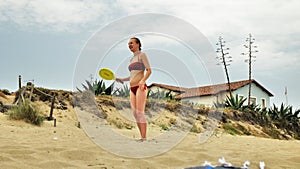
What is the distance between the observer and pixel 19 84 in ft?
31.4

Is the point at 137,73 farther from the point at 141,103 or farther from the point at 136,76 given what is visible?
the point at 141,103

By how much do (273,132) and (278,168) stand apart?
12.2m

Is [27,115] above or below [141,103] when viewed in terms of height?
below

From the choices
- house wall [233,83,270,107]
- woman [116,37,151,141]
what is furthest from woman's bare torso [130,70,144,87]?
house wall [233,83,270,107]

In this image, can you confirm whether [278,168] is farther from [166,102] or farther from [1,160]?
[166,102]

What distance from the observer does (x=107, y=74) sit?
4.27m

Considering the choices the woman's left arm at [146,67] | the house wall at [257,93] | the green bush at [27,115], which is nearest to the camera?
the woman's left arm at [146,67]

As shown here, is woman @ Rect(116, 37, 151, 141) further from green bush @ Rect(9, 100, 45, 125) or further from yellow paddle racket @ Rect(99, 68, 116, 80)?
green bush @ Rect(9, 100, 45, 125)

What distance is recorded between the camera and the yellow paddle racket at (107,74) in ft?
13.8

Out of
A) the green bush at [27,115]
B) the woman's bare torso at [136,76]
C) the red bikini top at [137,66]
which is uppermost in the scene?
the red bikini top at [137,66]

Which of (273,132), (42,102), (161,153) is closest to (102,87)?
(42,102)

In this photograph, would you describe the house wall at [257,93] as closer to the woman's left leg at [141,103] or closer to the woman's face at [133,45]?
the woman's left leg at [141,103]

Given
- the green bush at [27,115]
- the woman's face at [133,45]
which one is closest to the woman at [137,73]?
the woman's face at [133,45]

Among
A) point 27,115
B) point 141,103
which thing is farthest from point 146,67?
Answer: point 27,115
